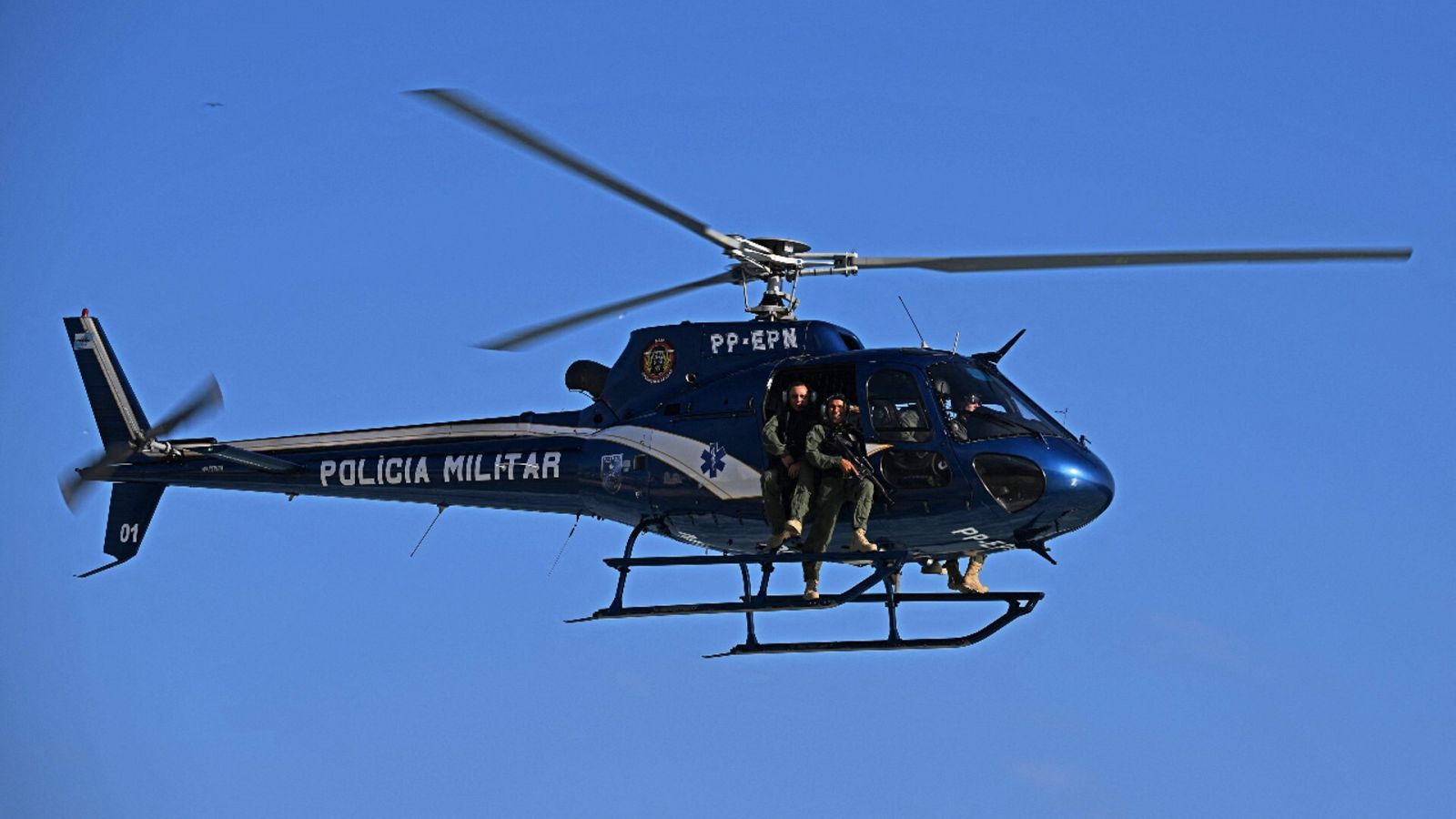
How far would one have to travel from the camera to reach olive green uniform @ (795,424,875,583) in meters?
16.0

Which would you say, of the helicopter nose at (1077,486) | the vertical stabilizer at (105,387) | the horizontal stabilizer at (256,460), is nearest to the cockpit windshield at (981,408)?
the helicopter nose at (1077,486)

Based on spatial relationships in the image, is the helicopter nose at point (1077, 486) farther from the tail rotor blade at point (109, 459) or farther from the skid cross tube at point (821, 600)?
the tail rotor blade at point (109, 459)

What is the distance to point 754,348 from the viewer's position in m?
17.5

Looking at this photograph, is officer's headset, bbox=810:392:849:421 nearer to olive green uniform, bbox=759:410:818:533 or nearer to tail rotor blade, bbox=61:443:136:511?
olive green uniform, bbox=759:410:818:533

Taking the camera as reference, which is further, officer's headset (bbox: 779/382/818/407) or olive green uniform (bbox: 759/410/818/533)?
officer's headset (bbox: 779/382/818/407)

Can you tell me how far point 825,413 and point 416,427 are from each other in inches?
197

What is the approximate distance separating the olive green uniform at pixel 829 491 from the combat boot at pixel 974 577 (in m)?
1.49

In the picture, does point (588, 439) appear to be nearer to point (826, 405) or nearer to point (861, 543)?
point (826, 405)

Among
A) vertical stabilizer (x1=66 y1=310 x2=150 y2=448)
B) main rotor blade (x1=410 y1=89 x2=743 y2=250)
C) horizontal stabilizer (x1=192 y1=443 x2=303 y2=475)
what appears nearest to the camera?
main rotor blade (x1=410 y1=89 x2=743 y2=250)

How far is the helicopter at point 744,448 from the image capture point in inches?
621

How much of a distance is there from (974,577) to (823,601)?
170cm

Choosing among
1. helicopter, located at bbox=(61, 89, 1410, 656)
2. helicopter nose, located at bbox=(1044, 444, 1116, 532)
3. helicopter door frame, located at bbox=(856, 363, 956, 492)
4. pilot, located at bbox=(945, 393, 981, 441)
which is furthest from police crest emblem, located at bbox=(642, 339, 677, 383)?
helicopter nose, located at bbox=(1044, 444, 1116, 532)

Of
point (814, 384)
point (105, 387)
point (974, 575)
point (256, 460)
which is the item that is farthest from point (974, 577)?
point (105, 387)

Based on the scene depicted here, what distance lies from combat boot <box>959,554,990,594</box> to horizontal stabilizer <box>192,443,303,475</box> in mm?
7133
